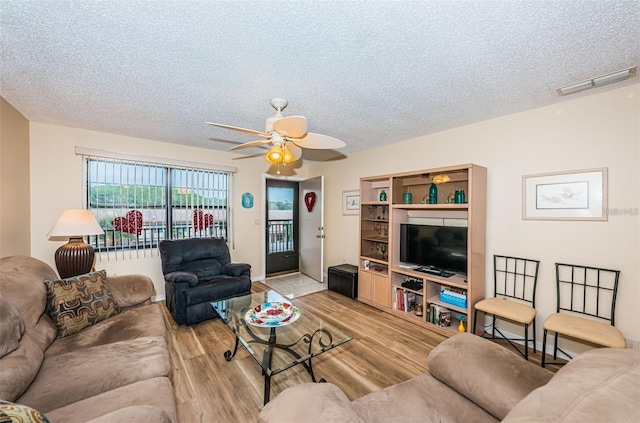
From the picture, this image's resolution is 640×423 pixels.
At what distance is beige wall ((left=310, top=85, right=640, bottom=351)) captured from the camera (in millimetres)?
2127

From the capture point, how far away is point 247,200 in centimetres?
478

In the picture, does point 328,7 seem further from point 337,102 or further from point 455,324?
point 455,324

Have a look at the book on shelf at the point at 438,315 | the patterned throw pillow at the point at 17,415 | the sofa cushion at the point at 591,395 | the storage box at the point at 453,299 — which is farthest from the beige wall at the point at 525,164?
the patterned throw pillow at the point at 17,415

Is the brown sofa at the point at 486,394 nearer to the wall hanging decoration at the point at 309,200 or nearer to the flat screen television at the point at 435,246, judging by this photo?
the flat screen television at the point at 435,246

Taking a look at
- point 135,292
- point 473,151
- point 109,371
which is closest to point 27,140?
point 135,292

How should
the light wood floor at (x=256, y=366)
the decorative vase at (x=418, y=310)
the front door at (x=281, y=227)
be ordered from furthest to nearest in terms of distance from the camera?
the front door at (x=281, y=227), the decorative vase at (x=418, y=310), the light wood floor at (x=256, y=366)

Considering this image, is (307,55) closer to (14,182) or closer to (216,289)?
(216,289)

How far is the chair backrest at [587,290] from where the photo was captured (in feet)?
7.21

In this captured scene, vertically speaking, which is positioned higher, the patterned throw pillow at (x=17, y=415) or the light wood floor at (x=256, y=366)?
the patterned throw pillow at (x=17, y=415)

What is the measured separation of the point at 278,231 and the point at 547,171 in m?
4.45

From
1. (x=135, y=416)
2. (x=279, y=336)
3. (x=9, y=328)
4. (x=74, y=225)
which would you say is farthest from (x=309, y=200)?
(x=135, y=416)

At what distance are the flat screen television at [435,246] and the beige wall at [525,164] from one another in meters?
0.34

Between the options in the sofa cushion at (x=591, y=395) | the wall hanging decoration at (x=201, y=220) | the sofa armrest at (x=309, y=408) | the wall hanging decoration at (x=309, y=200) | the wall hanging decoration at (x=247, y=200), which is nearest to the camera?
the sofa cushion at (x=591, y=395)

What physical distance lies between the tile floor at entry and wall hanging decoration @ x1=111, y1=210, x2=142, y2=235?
2282 mm
